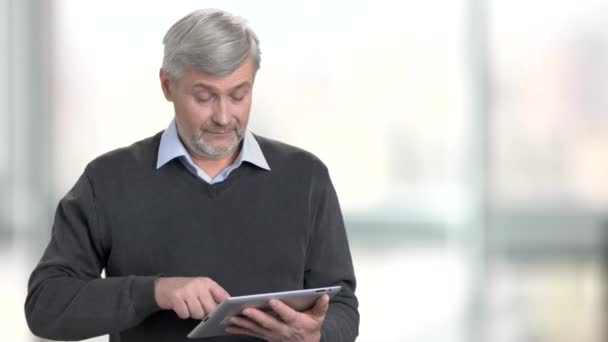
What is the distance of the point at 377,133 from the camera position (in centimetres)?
454

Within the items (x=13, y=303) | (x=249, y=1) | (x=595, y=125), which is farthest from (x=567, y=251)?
(x=13, y=303)

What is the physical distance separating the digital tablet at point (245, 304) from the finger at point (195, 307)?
0.07 feet

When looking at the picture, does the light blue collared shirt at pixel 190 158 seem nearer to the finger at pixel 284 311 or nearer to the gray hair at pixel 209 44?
the gray hair at pixel 209 44

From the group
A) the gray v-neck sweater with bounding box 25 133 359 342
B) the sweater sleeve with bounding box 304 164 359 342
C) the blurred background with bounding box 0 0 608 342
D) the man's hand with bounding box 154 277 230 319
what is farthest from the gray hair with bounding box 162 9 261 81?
the blurred background with bounding box 0 0 608 342

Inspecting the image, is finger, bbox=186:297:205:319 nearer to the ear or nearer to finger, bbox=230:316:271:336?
finger, bbox=230:316:271:336

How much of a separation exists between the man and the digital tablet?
0.10 feet

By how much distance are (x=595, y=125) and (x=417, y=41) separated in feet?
2.70

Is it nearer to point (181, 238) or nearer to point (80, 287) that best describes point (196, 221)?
point (181, 238)

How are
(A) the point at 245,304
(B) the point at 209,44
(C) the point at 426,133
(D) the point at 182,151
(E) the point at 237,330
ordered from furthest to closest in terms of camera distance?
(C) the point at 426,133 → (D) the point at 182,151 → (B) the point at 209,44 → (E) the point at 237,330 → (A) the point at 245,304

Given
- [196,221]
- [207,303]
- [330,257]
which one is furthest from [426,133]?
[207,303]

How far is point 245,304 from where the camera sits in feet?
6.11

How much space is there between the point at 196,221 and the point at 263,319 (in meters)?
0.35

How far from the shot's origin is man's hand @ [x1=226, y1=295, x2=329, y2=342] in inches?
74.8

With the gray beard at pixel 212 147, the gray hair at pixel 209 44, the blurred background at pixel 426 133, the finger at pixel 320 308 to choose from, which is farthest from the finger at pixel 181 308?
the blurred background at pixel 426 133
